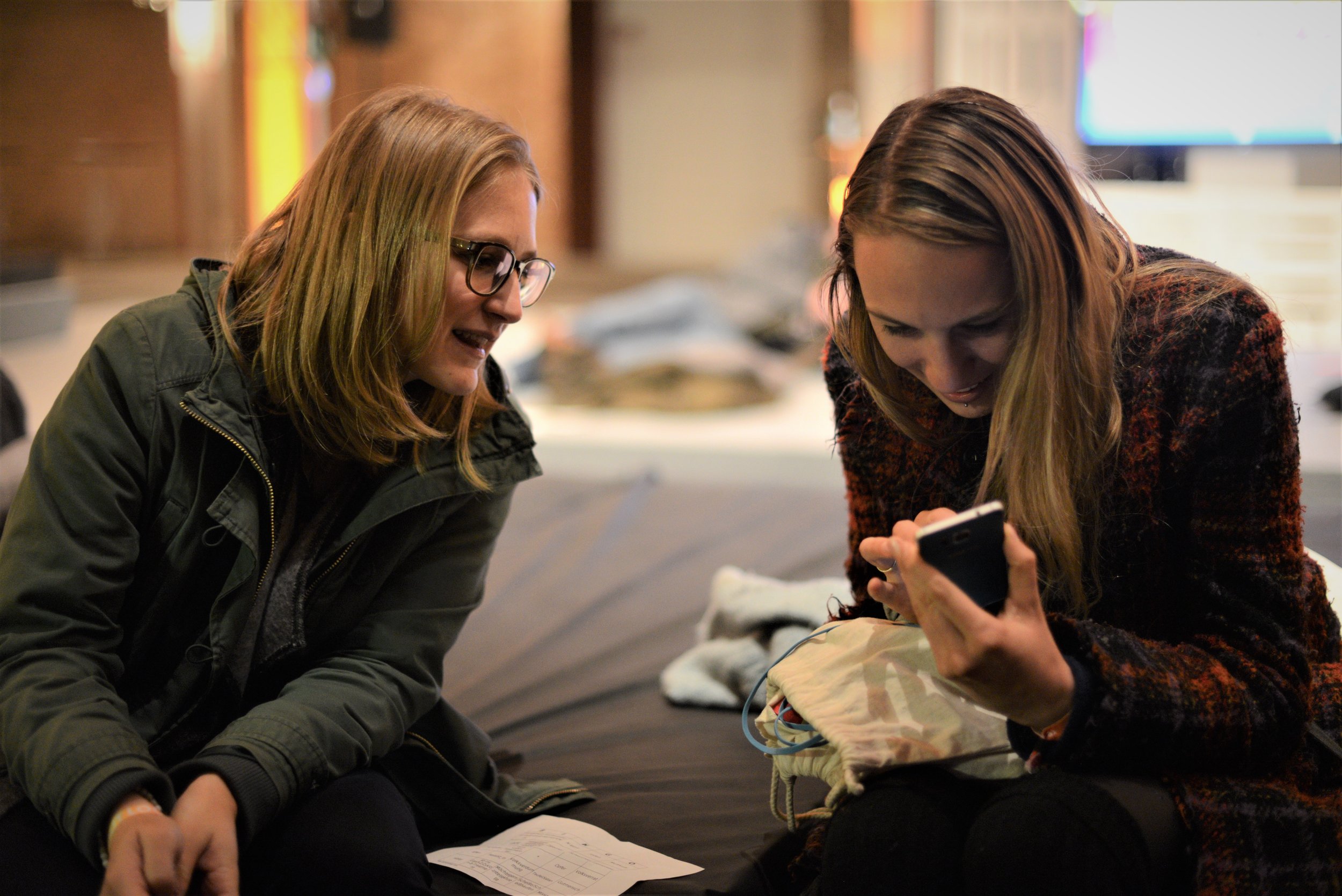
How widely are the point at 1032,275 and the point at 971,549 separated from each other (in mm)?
237

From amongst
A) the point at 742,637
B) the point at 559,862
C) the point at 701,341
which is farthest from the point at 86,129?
the point at 559,862

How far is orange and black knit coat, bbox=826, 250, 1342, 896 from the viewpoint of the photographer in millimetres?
893

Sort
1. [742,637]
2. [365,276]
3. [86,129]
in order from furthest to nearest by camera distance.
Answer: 1. [86,129]
2. [742,637]
3. [365,276]

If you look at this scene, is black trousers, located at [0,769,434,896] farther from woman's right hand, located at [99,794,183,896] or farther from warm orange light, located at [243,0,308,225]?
warm orange light, located at [243,0,308,225]

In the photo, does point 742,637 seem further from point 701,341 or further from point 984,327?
point 701,341

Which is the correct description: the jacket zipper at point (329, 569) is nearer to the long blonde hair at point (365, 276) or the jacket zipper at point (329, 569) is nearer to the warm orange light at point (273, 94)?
the long blonde hair at point (365, 276)

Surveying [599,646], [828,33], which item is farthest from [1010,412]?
[828,33]

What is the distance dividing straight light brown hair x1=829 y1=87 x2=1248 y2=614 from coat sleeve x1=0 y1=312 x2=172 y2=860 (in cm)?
66

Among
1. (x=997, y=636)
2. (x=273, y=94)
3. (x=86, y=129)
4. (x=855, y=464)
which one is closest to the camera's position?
(x=997, y=636)

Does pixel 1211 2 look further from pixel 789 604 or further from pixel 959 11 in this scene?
pixel 789 604

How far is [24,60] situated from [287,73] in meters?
1.26

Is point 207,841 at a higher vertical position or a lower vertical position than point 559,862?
higher

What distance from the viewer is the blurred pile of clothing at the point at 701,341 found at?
386 centimetres

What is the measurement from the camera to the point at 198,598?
1.12 meters
